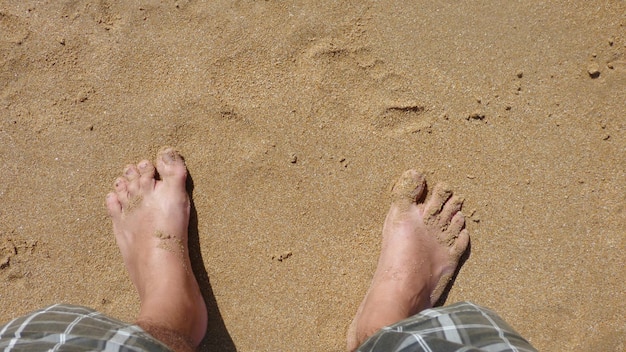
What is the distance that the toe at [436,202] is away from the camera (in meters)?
1.73

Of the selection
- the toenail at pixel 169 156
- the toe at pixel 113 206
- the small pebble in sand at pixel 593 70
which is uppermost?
the small pebble in sand at pixel 593 70

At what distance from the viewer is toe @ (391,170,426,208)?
172cm

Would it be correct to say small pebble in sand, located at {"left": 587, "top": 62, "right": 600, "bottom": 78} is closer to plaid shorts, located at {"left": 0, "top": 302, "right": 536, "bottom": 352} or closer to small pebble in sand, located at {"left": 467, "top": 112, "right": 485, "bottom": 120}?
small pebble in sand, located at {"left": 467, "top": 112, "right": 485, "bottom": 120}

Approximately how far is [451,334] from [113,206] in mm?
1347

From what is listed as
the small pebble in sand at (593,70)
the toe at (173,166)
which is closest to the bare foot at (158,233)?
the toe at (173,166)

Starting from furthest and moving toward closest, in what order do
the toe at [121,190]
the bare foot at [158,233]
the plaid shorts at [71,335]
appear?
the toe at [121,190] < the bare foot at [158,233] < the plaid shorts at [71,335]

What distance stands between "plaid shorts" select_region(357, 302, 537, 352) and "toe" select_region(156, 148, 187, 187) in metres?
0.94

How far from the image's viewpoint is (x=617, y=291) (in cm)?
169

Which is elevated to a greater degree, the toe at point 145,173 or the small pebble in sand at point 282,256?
the toe at point 145,173

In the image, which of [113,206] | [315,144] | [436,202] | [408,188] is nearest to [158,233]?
[113,206]

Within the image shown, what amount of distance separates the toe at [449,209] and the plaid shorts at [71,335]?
43.5 inches

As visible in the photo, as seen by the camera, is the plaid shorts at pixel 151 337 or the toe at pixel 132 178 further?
the toe at pixel 132 178

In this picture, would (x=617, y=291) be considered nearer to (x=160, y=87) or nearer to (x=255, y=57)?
(x=255, y=57)

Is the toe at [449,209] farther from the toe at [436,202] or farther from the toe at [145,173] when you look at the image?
the toe at [145,173]
